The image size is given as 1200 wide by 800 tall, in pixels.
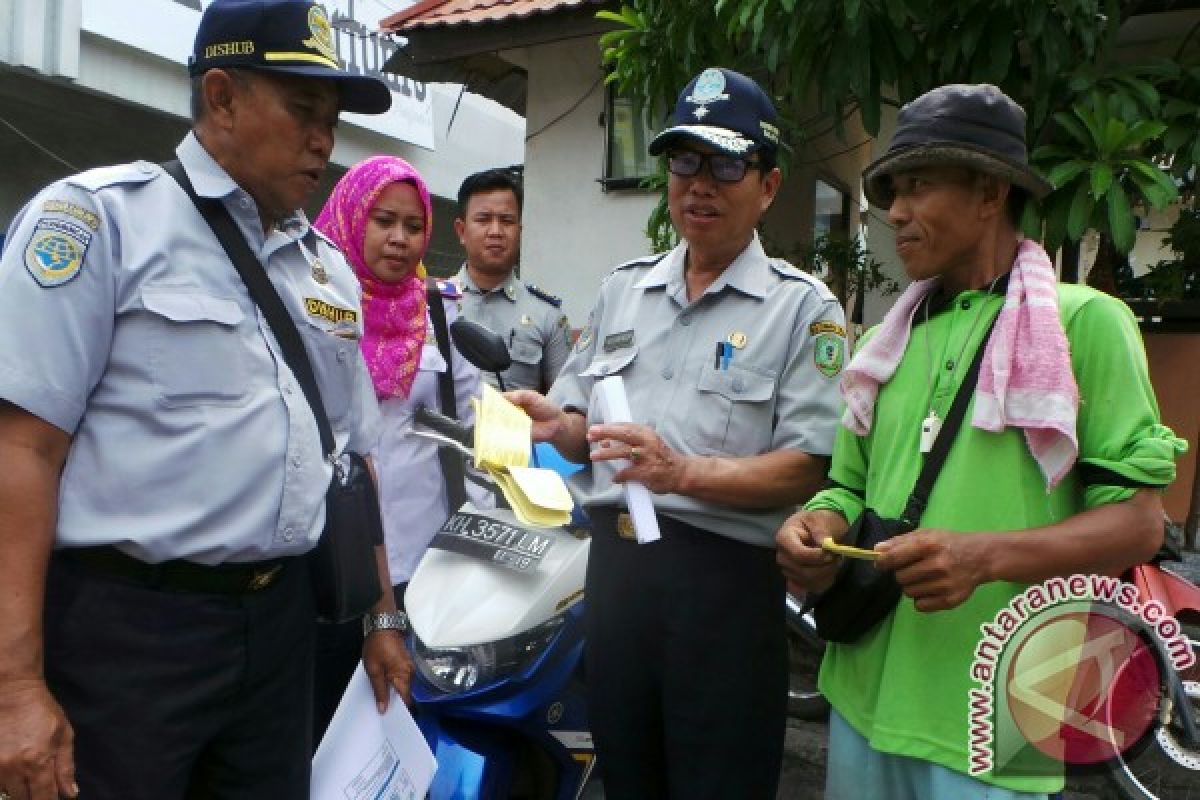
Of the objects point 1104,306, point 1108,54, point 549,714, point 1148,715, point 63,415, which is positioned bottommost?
point 549,714

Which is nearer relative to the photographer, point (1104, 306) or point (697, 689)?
point (1104, 306)

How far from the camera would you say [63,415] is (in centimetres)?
147

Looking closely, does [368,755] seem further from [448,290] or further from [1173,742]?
[1173,742]

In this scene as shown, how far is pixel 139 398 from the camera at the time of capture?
1552 mm

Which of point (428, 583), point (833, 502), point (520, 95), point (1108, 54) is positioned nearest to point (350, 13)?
point (520, 95)

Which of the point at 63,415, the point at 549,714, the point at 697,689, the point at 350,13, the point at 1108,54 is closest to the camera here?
the point at 63,415

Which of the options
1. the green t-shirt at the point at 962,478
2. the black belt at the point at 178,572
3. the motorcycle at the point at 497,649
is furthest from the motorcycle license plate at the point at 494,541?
the green t-shirt at the point at 962,478

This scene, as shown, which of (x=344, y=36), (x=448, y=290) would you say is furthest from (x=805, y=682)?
(x=344, y=36)

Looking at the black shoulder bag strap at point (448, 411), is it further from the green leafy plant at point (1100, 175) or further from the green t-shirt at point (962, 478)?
the green leafy plant at point (1100, 175)

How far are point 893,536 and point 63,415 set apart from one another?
1302mm

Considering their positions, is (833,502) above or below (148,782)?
above

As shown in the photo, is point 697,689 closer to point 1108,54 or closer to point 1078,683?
point 1078,683

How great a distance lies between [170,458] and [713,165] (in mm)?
1262

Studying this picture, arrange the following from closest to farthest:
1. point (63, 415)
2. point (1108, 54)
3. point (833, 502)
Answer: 1. point (63, 415)
2. point (833, 502)
3. point (1108, 54)
